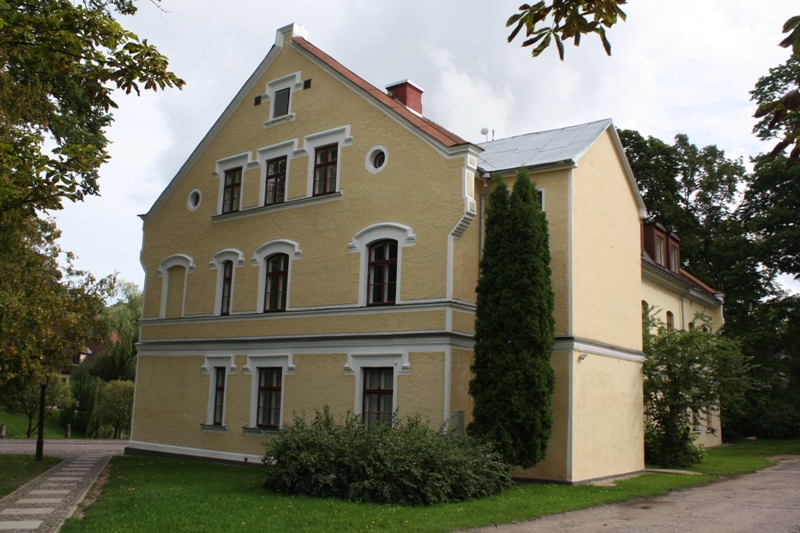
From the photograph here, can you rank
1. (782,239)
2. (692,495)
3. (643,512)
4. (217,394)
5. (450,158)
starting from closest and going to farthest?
(643,512) → (692,495) → (450,158) → (217,394) → (782,239)

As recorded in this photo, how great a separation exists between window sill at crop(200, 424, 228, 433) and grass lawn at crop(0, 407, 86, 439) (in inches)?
971

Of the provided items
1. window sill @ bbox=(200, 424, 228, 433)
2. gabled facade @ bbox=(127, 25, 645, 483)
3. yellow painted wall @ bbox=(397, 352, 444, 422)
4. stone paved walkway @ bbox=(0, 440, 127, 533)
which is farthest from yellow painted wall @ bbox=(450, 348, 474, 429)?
stone paved walkway @ bbox=(0, 440, 127, 533)

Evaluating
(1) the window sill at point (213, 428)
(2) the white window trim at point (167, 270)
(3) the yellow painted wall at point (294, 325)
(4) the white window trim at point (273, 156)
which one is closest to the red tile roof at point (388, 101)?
(4) the white window trim at point (273, 156)

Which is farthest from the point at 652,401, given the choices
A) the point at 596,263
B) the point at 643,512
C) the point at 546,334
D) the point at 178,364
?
the point at 178,364

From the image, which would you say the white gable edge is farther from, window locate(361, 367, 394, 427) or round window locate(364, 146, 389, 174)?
window locate(361, 367, 394, 427)

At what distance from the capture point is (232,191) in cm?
2219

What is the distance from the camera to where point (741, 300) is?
3466 centimetres

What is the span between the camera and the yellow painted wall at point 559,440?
1623cm

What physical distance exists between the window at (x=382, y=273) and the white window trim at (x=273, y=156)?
367 centimetres

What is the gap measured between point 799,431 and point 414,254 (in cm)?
2464

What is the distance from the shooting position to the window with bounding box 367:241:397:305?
58.2 feet

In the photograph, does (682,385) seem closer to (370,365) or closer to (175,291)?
(370,365)

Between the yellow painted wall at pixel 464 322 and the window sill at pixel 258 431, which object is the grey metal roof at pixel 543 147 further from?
the window sill at pixel 258 431

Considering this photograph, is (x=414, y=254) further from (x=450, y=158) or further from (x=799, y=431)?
(x=799, y=431)
